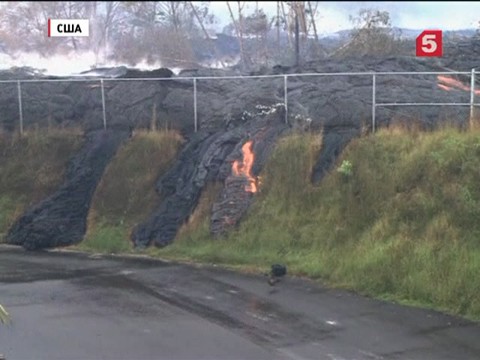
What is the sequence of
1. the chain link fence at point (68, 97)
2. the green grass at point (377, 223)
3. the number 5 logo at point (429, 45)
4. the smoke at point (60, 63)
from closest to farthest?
the green grass at point (377, 223) < the chain link fence at point (68, 97) < the number 5 logo at point (429, 45) < the smoke at point (60, 63)

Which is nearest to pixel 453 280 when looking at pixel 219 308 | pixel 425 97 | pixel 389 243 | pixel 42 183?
pixel 389 243

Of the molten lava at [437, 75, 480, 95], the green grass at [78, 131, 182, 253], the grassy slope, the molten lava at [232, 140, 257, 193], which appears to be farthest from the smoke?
the molten lava at [437, 75, 480, 95]

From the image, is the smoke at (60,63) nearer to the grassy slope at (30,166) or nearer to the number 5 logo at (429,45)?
the grassy slope at (30,166)

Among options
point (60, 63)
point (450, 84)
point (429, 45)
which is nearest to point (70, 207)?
point (60, 63)

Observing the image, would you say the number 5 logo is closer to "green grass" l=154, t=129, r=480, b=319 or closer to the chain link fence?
the chain link fence

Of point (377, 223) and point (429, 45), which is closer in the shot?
point (377, 223)

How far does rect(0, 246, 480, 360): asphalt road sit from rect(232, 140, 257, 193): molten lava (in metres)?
2.80

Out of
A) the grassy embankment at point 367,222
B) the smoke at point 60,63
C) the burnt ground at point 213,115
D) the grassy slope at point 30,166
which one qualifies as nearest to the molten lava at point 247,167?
the burnt ground at point 213,115

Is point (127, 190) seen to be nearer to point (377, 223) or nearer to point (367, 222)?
point (367, 222)

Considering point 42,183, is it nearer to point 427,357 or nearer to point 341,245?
point 341,245

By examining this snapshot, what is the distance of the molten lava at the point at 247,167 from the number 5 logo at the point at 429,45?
697 centimetres

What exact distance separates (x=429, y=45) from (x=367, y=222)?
30.5 ft

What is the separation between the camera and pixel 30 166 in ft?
58.1

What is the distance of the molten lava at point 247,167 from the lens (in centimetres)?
1442
